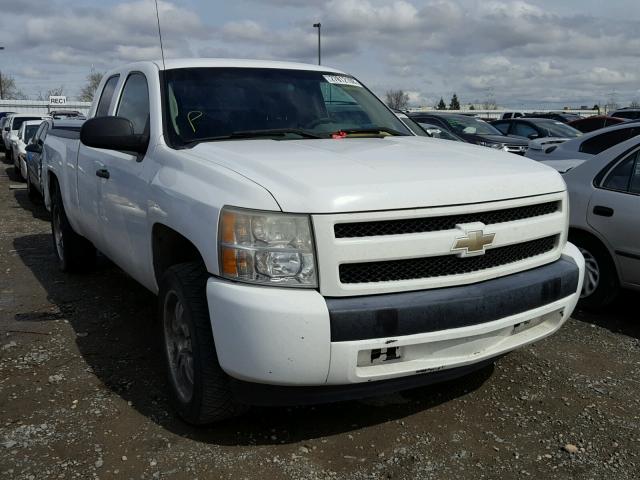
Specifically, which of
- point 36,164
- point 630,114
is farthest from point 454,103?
point 36,164

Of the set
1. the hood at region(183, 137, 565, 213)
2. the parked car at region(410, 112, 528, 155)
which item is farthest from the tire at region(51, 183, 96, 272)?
the parked car at region(410, 112, 528, 155)

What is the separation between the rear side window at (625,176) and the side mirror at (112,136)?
3481 millimetres

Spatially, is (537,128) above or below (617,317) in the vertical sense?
above

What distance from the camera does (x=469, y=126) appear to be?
14.4 metres

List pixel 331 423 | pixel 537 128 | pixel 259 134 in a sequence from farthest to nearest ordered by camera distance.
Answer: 1. pixel 537 128
2. pixel 259 134
3. pixel 331 423

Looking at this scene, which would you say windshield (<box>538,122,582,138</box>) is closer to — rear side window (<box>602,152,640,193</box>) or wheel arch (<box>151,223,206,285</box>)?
rear side window (<box>602,152,640,193</box>)

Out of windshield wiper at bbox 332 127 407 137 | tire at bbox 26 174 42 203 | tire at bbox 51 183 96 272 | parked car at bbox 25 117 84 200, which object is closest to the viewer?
windshield wiper at bbox 332 127 407 137

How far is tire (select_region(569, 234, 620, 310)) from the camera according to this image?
4.92 meters

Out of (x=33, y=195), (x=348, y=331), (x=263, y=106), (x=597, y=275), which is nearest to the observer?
(x=348, y=331)

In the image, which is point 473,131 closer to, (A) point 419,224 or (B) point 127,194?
(B) point 127,194

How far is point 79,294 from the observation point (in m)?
5.67

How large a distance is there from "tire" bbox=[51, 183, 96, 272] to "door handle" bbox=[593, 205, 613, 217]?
14.8 feet

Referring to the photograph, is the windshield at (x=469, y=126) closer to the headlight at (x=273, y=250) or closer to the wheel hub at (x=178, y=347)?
the wheel hub at (x=178, y=347)

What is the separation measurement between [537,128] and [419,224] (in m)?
14.1
